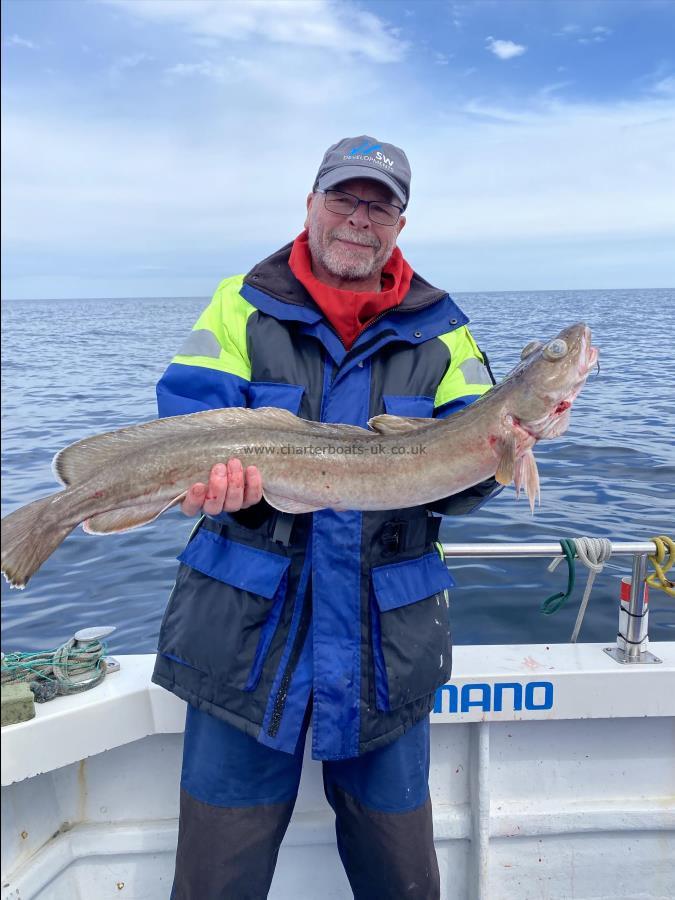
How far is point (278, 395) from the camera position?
2.90m

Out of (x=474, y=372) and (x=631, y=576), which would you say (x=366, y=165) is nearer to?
(x=474, y=372)

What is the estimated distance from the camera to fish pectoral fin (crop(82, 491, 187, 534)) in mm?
2574

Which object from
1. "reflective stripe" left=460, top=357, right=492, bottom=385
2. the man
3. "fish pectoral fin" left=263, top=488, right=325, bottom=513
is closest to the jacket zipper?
the man

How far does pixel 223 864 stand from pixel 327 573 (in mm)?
1169

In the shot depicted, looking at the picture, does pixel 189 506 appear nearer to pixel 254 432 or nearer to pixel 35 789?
pixel 254 432

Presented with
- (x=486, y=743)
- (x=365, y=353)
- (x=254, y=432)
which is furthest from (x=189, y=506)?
(x=486, y=743)

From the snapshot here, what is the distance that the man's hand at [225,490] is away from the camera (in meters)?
2.63

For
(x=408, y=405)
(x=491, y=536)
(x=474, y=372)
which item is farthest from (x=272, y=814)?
(x=491, y=536)

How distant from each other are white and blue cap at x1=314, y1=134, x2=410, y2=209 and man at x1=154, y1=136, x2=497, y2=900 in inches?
1.7

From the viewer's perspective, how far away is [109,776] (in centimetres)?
354

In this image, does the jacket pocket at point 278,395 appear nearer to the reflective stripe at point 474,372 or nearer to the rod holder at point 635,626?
the reflective stripe at point 474,372

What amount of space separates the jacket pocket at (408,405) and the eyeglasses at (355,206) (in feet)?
2.69

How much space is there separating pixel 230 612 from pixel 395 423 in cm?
95

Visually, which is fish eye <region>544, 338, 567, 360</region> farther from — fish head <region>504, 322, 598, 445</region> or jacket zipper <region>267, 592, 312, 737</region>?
jacket zipper <region>267, 592, 312, 737</region>
